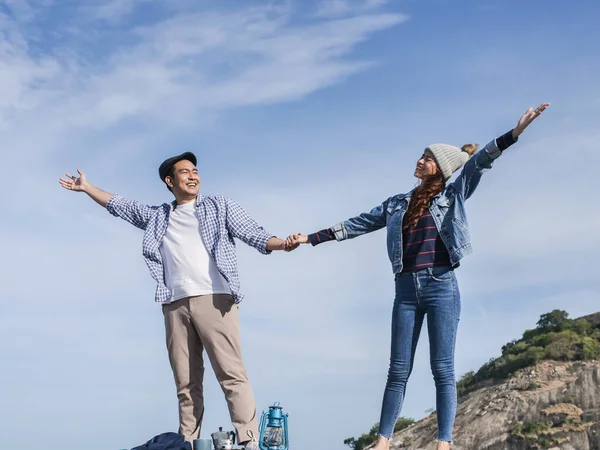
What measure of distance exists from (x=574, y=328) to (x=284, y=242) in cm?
1657

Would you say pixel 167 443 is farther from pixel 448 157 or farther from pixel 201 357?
pixel 448 157

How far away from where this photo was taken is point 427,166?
24.8ft

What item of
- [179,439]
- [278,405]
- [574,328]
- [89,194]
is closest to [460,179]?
[278,405]

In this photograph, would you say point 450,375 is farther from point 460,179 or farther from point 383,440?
point 460,179

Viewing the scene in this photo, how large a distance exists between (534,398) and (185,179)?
13.8 m

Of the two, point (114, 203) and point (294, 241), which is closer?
point (294, 241)

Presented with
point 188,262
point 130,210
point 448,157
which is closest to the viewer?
point 448,157

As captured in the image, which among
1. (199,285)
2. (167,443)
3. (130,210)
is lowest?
(167,443)

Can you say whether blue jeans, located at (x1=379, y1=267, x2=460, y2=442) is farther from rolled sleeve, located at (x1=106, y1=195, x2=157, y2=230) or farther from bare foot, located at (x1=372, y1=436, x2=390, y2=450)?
rolled sleeve, located at (x1=106, y1=195, x2=157, y2=230)

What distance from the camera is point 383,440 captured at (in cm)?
721

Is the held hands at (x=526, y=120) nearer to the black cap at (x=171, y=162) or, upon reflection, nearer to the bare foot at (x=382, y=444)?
the bare foot at (x=382, y=444)

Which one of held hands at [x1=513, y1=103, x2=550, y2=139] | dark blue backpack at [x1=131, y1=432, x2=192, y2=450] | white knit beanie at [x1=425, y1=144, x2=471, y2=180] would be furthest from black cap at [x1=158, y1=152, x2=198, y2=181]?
held hands at [x1=513, y1=103, x2=550, y2=139]

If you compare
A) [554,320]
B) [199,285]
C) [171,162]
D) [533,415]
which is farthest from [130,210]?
[554,320]

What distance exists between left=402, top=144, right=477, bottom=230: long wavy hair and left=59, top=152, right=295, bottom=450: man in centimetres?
131
